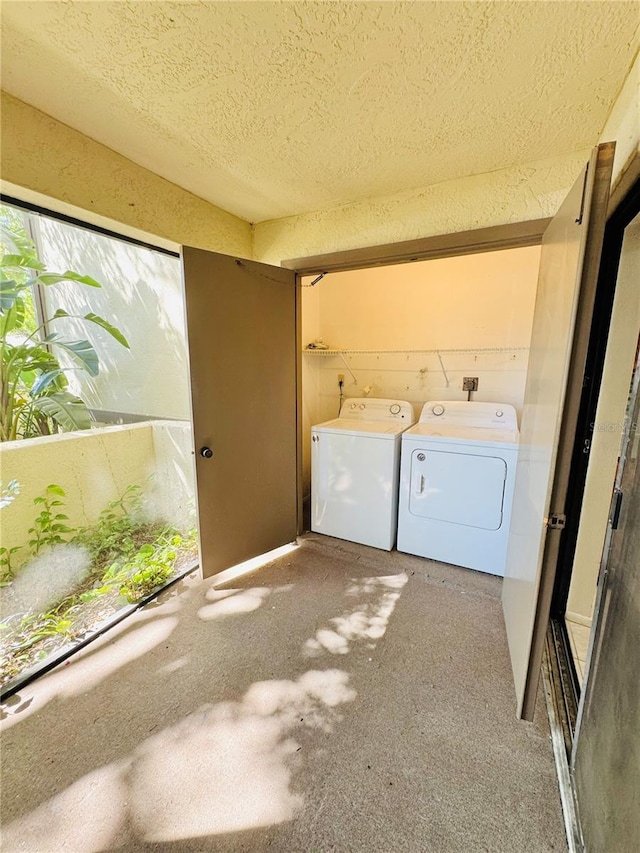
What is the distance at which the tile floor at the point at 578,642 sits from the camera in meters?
1.61

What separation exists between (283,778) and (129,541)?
78.1 inches

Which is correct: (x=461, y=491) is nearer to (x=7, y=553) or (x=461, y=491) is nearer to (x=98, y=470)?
(x=98, y=470)

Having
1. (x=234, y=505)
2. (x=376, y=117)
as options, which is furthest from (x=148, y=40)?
(x=234, y=505)

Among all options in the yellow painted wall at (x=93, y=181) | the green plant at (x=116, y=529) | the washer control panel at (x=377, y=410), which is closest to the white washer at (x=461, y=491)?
the washer control panel at (x=377, y=410)

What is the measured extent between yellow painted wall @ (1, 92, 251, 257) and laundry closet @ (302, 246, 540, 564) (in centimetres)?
133

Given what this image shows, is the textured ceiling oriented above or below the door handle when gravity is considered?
above

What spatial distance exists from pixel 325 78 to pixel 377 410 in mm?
2335

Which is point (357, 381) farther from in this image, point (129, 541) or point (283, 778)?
point (283, 778)

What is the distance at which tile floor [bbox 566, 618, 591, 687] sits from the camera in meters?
1.61

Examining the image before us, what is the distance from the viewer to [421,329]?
3119 millimetres

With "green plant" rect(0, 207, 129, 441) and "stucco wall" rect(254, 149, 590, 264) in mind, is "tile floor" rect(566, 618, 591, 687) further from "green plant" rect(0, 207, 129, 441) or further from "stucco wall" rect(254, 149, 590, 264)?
"green plant" rect(0, 207, 129, 441)

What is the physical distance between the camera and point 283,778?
1179 mm

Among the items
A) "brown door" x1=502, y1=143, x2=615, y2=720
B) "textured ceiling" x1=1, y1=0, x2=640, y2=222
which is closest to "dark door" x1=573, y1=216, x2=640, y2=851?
"brown door" x1=502, y1=143, x2=615, y2=720

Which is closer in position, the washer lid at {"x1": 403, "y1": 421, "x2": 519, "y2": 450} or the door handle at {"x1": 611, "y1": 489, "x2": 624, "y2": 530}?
the door handle at {"x1": 611, "y1": 489, "x2": 624, "y2": 530}
